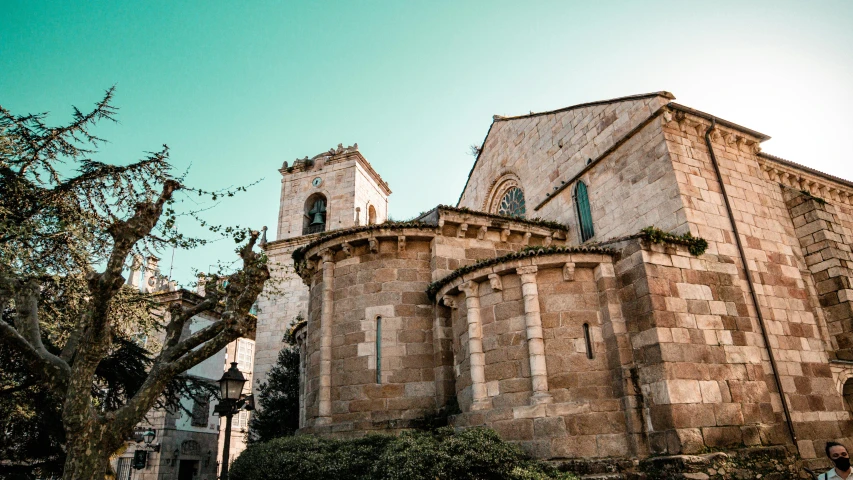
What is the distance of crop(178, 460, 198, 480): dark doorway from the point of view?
23.6 m

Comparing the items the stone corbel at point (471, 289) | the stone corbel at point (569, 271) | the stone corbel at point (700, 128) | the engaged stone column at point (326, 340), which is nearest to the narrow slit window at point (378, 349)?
the engaged stone column at point (326, 340)

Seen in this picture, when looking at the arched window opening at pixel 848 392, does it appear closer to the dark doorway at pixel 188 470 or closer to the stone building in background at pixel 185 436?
the stone building in background at pixel 185 436

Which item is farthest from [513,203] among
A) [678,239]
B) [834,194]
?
[834,194]

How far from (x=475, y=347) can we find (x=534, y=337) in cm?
130

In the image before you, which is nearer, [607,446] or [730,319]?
[607,446]

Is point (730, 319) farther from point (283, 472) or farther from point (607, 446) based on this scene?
point (283, 472)

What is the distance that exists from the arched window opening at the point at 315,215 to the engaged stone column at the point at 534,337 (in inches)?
747

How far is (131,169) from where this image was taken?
9.77m

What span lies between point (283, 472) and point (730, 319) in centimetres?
948

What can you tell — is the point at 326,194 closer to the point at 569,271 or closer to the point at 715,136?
the point at 715,136

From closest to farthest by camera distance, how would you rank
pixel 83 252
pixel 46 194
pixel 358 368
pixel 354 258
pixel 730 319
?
pixel 46 194 → pixel 83 252 → pixel 730 319 → pixel 358 368 → pixel 354 258

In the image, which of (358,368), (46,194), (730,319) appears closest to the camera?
(46,194)

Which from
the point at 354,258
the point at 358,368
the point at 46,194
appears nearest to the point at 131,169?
the point at 46,194

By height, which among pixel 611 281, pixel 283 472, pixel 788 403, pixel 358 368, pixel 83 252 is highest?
pixel 83 252
